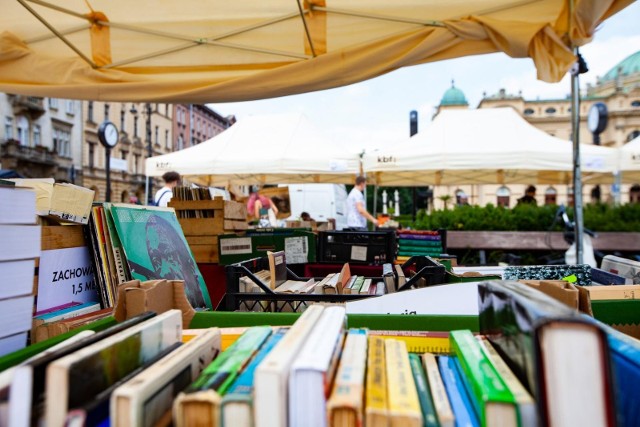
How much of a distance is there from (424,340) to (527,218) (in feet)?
28.8

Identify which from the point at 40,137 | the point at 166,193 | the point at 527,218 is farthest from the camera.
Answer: the point at 40,137

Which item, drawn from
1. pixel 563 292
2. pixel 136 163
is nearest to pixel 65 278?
pixel 563 292

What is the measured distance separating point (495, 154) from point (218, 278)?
18.1 ft

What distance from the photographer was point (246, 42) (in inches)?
124

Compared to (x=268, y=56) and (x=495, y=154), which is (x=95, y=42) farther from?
(x=495, y=154)

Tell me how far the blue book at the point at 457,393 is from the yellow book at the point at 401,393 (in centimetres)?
7

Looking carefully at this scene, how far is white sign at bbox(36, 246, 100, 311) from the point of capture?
1703 mm

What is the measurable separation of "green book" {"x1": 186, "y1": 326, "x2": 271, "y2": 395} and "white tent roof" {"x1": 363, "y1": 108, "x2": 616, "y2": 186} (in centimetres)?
678

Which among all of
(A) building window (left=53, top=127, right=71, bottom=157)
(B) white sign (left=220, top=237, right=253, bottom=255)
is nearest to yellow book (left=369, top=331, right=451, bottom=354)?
(B) white sign (left=220, top=237, right=253, bottom=255)

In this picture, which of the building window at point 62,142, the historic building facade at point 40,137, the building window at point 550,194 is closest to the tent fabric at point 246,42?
the historic building facade at point 40,137

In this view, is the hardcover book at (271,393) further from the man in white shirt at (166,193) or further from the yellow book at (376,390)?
the man in white shirt at (166,193)

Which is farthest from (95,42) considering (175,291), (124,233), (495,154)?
(495,154)

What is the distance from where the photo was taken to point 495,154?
7.42 m

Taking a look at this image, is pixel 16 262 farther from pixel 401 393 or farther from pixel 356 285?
pixel 356 285
